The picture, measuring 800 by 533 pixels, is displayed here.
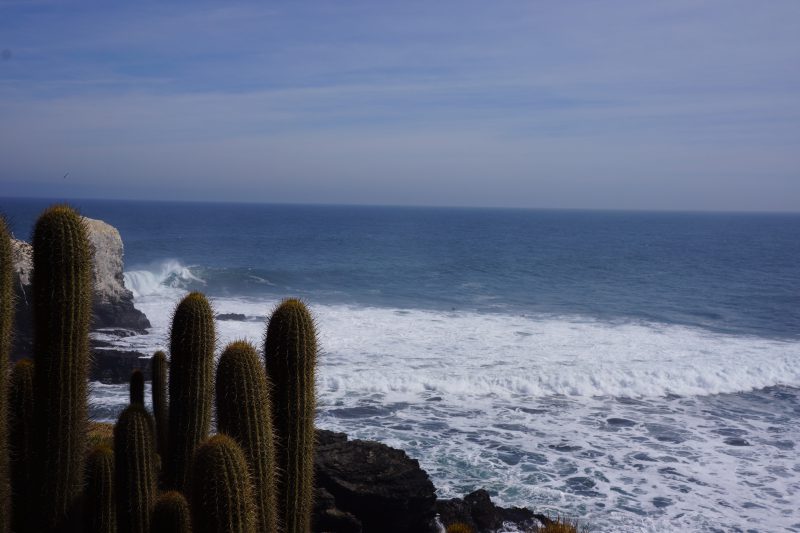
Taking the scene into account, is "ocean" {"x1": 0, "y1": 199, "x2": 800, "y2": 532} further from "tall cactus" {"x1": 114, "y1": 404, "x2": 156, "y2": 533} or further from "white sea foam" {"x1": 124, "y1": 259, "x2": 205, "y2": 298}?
"tall cactus" {"x1": 114, "y1": 404, "x2": 156, "y2": 533}

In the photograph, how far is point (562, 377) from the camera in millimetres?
23344

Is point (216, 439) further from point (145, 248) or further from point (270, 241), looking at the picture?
point (270, 241)

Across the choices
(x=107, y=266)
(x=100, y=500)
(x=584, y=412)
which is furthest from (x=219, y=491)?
(x=107, y=266)

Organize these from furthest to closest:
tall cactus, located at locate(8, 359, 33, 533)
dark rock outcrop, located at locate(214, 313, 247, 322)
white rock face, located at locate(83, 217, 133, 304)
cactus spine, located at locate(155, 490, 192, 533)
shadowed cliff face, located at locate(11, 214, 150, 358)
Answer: dark rock outcrop, located at locate(214, 313, 247, 322) → white rock face, located at locate(83, 217, 133, 304) → shadowed cliff face, located at locate(11, 214, 150, 358) → tall cactus, located at locate(8, 359, 33, 533) → cactus spine, located at locate(155, 490, 192, 533)

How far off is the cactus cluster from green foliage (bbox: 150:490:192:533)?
0.92m

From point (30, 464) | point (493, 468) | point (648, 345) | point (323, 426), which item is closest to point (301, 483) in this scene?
point (30, 464)

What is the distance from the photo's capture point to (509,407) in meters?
20.7

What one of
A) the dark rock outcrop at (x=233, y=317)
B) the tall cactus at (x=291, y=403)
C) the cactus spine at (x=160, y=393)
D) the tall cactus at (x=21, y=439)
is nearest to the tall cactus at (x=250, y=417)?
the tall cactus at (x=291, y=403)

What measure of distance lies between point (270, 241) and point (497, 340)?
2318 inches

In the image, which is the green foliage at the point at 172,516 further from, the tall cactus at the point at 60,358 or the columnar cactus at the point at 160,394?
the columnar cactus at the point at 160,394

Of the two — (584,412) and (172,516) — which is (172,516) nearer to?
(172,516)

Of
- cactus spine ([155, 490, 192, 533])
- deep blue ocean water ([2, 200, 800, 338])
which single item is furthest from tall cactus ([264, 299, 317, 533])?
deep blue ocean water ([2, 200, 800, 338])

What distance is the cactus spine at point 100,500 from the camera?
6914 mm

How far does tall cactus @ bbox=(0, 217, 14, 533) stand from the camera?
6.42m
